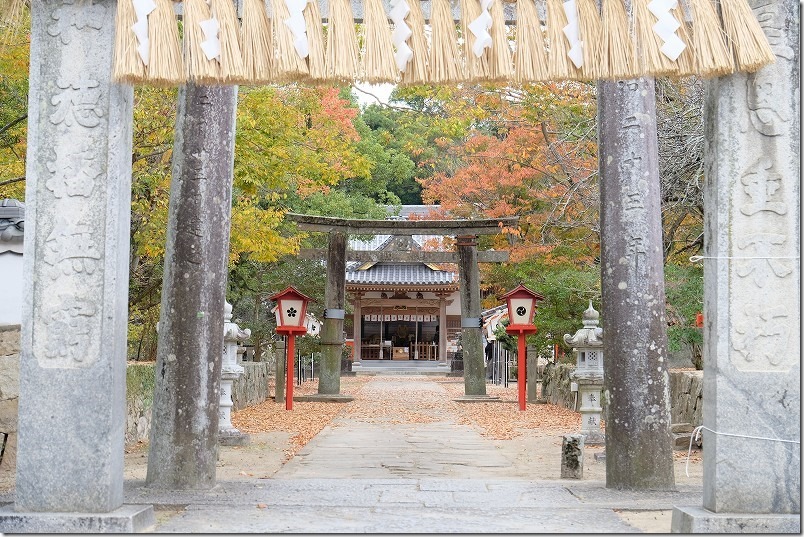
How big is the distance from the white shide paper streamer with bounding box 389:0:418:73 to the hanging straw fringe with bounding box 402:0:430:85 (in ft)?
0.08

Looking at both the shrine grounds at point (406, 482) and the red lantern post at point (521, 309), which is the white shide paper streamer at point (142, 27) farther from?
the red lantern post at point (521, 309)

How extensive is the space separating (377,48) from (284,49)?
0.48m

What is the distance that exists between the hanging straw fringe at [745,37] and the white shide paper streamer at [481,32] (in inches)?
48.0

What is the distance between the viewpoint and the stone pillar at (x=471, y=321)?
59.1 feet

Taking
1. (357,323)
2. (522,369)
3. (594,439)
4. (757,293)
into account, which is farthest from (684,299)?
(357,323)

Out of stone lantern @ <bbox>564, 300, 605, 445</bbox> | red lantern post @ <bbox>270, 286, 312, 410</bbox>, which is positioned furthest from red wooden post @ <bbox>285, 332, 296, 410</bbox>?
stone lantern @ <bbox>564, 300, 605, 445</bbox>

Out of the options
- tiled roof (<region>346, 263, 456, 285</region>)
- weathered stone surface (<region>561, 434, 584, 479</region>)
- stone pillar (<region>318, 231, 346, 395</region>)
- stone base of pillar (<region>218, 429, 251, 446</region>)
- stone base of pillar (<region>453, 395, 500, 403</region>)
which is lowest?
stone base of pillar (<region>453, 395, 500, 403</region>)

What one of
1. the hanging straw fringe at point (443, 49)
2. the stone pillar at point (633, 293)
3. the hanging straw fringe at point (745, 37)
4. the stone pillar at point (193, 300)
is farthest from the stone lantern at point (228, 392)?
the hanging straw fringe at point (745, 37)

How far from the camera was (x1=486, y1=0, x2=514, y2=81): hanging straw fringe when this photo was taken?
4.59 meters

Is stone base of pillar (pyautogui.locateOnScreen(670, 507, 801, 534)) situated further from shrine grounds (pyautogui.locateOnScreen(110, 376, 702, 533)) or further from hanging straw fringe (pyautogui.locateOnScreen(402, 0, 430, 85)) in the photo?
hanging straw fringe (pyautogui.locateOnScreen(402, 0, 430, 85))

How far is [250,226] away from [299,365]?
11.9 metres

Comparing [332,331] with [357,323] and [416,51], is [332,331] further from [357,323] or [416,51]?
[357,323]

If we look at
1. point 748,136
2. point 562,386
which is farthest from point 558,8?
point 562,386

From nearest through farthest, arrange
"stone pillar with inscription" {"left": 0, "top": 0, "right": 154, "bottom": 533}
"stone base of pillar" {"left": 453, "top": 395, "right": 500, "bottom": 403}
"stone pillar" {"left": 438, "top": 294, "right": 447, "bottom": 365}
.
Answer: "stone pillar with inscription" {"left": 0, "top": 0, "right": 154, "bottom": 533}, "stone base of pillar" {"left": 453, "top": 395, "right": 500, "bottom": 403}, "stone pillar" {"left": 438, "top": 294, "right": 447, "bottom": 365}
